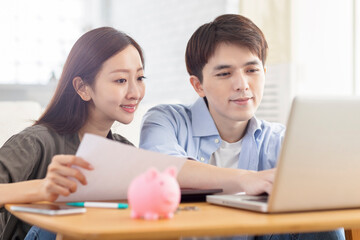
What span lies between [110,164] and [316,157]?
1.23ft

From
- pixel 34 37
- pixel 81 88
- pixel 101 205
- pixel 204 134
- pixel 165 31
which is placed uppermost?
pixel 165 31

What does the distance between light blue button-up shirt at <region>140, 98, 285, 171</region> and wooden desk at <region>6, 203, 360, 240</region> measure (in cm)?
63

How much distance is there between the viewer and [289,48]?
132 inches

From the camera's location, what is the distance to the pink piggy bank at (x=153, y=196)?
79 cm

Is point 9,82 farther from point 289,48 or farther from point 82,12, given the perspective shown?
point 289,48

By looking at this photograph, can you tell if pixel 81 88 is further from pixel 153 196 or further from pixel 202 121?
pixel 153 196

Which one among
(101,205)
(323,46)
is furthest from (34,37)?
(101,205)

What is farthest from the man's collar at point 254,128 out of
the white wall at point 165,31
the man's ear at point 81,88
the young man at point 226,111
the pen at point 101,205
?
the white wall at point 165,31

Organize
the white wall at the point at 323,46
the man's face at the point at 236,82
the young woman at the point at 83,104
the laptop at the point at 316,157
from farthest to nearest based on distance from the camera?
the white wall at the point at 323,46 < the man's face at the point at 236,82 < the young woman at the point at 83,104 < the laptop at the point at 316,157

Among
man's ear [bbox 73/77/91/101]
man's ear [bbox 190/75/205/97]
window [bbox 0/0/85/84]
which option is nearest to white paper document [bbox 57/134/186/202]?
man's ear [bbox 73/77/91/101]

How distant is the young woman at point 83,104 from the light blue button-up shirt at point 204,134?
0.34ft

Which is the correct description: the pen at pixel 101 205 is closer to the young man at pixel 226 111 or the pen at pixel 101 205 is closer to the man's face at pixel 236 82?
the young man at pixel 226 111

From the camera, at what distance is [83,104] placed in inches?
63.4

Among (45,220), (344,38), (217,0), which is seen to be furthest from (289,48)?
(45,220)
